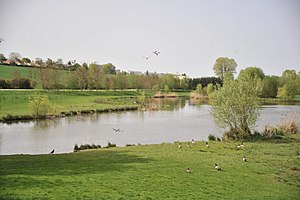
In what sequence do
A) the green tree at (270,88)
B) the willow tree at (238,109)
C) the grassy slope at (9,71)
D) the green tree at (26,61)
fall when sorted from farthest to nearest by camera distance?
the green tree at (26,61) → the green tree at (270,88) → the grassy slope at (9,71) → the willow tree at (238,109)

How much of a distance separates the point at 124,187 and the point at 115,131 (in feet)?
77.5

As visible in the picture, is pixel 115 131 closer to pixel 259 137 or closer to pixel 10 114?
pixel 259 137

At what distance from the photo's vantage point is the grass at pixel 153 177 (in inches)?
420

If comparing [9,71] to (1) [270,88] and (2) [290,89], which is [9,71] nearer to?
(1) [270,88]

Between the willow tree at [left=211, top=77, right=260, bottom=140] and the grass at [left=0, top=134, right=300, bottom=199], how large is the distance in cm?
874

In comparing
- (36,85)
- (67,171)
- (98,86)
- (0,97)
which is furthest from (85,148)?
(98,86)

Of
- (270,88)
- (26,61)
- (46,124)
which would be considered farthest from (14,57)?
(270,88)

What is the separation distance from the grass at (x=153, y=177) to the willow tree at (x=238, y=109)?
8.74 metres

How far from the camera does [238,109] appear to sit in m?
27.2

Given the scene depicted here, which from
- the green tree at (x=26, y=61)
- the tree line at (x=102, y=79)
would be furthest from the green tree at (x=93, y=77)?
the green tree at (x=26, y=61)

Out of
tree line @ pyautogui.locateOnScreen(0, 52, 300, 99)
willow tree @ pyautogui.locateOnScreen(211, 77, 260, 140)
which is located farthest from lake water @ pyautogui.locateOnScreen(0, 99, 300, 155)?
tree line @ pyautogui.locateOnScreen(0, 52, 300, 99)

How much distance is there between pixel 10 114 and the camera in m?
46.6

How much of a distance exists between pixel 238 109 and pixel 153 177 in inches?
656

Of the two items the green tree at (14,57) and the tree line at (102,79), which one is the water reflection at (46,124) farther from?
the green tree at (14,57)
